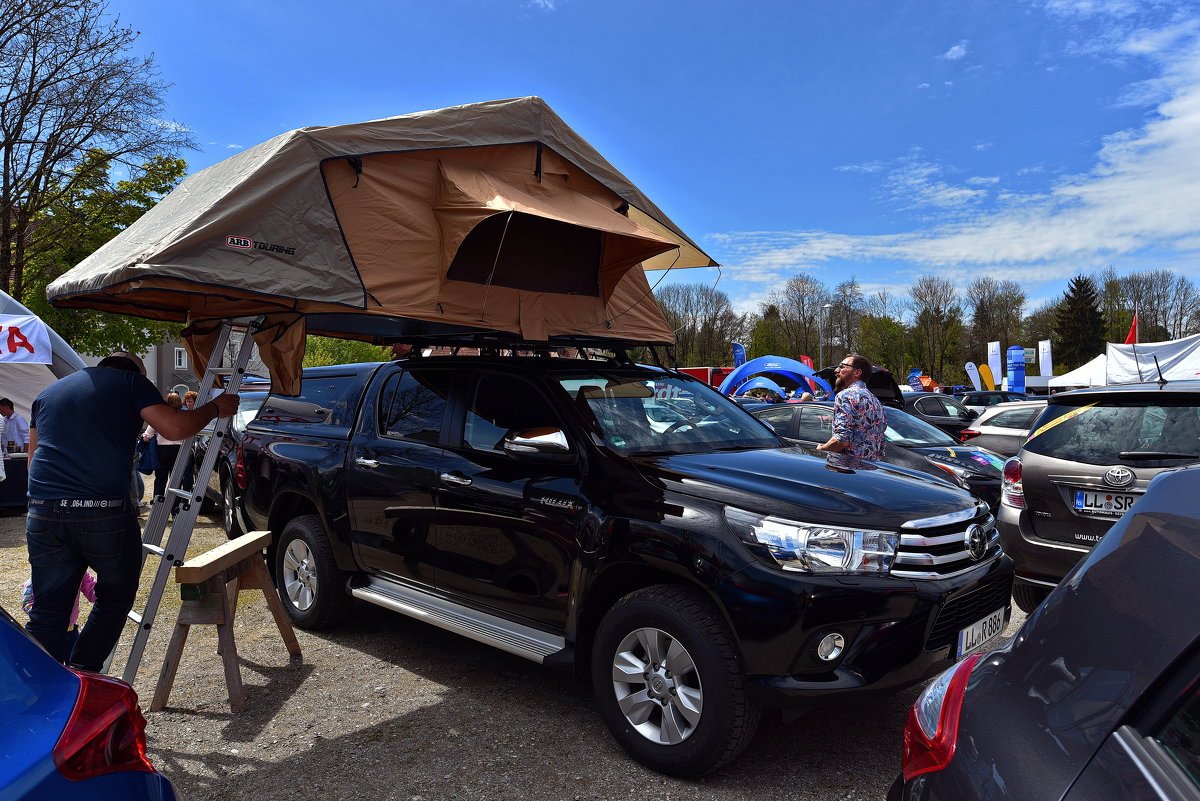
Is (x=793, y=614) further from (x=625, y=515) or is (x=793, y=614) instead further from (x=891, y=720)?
(x=891, y=720)

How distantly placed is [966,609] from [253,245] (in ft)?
11.5

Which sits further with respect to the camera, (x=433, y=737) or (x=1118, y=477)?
(x=1118, y=477)

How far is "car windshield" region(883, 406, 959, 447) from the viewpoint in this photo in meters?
8.73

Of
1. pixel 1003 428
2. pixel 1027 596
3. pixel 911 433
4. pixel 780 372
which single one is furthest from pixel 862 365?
pixel 780 372

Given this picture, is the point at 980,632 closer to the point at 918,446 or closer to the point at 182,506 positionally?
the point at 182,506

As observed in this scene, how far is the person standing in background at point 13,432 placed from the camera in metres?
11.5

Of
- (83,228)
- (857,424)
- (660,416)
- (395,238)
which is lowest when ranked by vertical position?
(857,424)

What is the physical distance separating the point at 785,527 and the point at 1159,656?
200 centimetres

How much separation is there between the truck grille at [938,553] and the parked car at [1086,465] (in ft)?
5.20

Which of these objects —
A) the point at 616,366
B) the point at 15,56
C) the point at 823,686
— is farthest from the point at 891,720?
the point at 15,56

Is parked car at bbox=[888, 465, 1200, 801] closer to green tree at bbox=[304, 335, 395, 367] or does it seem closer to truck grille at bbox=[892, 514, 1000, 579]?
truck grille at bbox=[892, 514, 1000, 579]

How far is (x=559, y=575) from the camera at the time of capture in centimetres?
376

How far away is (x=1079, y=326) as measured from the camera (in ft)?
214

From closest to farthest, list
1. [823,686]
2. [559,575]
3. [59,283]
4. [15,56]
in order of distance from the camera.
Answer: [823,686] → [559,575] → [59,283] → [15,56]
